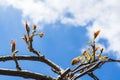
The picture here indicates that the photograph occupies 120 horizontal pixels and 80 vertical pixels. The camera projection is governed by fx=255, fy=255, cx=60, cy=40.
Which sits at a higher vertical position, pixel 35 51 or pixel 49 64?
pixel 35 51

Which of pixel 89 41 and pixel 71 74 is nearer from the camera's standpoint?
pixel 71 74

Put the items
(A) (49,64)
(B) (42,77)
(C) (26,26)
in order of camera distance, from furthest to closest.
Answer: (C) (26,26) < (A) (49,64) < (B) (42,77)

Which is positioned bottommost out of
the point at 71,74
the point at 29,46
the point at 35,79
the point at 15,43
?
the point at 35,79

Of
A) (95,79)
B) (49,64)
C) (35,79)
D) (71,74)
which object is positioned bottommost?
(35,79)

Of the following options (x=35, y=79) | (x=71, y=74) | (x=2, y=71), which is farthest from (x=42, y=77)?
(x=71, y=74)

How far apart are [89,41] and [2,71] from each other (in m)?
3.86

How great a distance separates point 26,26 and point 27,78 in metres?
3.22

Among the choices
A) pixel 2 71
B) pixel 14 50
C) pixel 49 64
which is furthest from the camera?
pixel 49 64

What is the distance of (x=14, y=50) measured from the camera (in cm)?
479

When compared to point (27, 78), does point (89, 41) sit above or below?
above

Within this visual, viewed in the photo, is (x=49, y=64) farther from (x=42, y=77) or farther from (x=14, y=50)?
(x=42, y=77)

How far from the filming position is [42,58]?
5266mm

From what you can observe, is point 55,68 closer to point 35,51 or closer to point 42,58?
point 42,58

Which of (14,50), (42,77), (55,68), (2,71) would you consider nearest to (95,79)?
(55,68)
